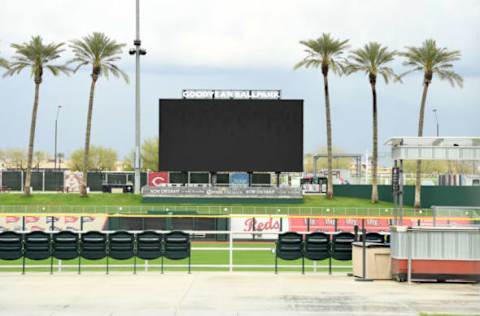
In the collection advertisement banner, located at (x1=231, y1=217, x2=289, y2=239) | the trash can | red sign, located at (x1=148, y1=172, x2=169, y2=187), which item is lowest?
advertisement banner, located at (x1=231, y1=217, x2=289, y2=239)

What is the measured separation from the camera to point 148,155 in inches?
5856

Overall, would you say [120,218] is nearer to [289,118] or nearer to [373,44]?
[289,118]

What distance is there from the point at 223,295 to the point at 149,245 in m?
4.60

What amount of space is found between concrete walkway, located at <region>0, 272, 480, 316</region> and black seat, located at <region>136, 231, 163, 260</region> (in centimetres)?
58

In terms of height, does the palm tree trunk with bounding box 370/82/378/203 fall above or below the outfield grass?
above

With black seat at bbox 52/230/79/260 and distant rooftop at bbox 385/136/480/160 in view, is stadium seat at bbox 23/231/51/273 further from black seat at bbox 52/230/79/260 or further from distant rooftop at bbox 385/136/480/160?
distant rooftop at bbox 385/136/480/160

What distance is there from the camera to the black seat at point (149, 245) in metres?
21.3

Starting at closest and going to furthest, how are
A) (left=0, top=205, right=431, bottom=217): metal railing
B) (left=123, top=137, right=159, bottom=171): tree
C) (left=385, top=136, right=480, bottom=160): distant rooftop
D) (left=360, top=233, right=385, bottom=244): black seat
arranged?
1. (left=385, top=136, right=480, bottom=160): distant rooftop
2. (left=360, top=233, right=385, bottom=244): black seat
3. (left=0, top=205, right=431, bottom=217): metal railing
4. (left=123, top=137, right=159, bottom=171): tree

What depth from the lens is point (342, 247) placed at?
21438 mm

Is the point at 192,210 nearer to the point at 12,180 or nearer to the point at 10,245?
the point at 10,245

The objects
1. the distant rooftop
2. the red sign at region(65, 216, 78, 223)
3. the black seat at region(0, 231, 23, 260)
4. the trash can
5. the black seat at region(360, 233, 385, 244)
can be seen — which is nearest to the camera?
the trash can

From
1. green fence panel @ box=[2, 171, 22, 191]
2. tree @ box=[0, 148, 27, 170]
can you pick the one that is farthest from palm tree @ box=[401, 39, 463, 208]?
tree @ box=[0, 148, 27, 170]

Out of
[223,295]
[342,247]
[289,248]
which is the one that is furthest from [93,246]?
[342,247]

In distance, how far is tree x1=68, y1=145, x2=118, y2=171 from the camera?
→ 16350cm
